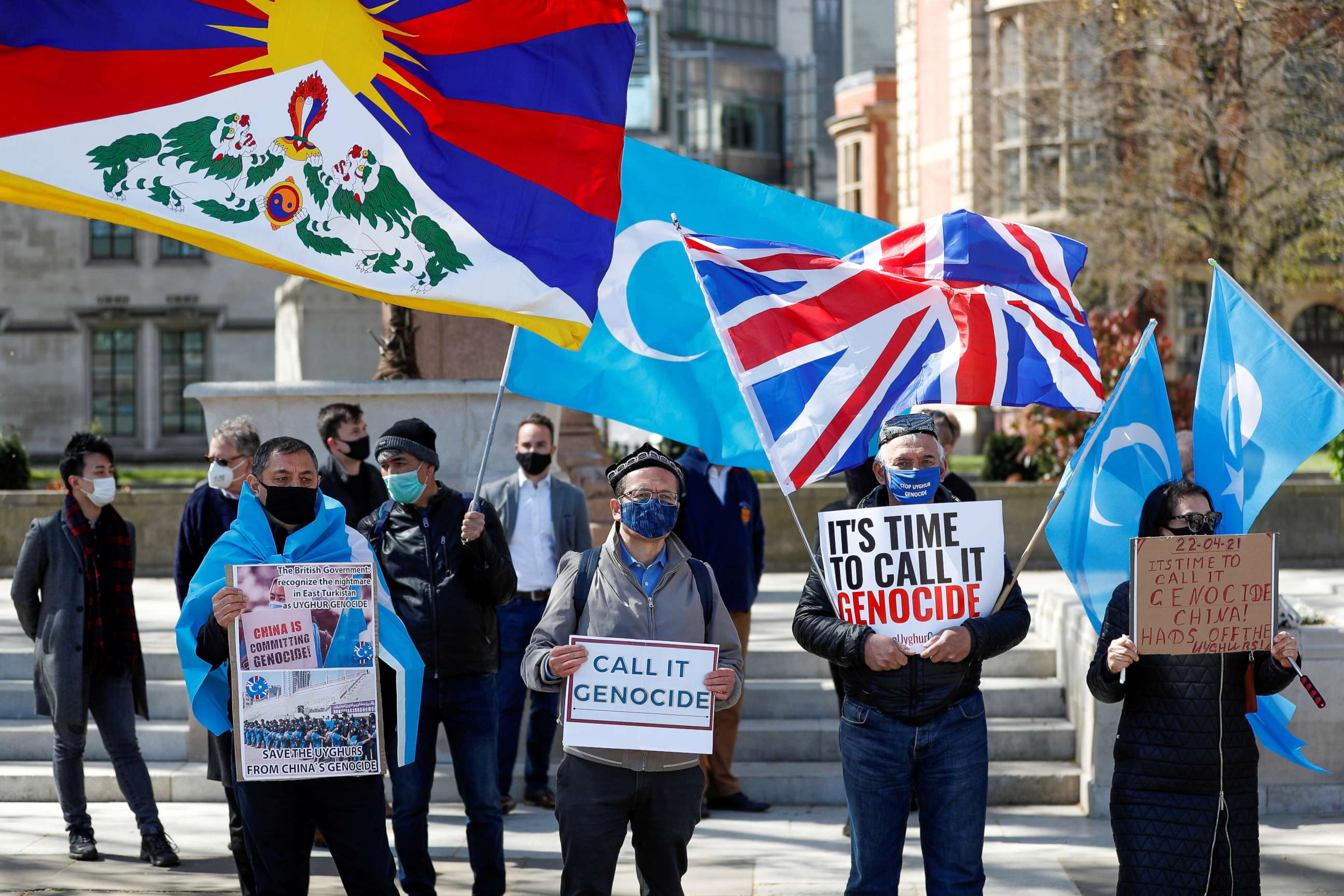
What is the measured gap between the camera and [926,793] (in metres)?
5.47

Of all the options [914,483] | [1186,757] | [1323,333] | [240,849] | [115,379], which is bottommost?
Answer: [240,849]

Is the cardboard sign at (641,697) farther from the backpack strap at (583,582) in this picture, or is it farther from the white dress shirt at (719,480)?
the white dress shirt at (719,480)

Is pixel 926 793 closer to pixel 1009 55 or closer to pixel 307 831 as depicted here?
pixel 307 831

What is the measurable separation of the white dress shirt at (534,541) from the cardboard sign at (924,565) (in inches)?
129

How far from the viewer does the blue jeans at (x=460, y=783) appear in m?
6.62

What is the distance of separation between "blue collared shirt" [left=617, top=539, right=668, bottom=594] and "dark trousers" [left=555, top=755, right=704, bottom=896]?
0.63m

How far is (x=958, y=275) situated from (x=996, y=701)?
151 inches

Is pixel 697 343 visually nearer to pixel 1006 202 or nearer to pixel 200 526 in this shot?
pixel 200 526

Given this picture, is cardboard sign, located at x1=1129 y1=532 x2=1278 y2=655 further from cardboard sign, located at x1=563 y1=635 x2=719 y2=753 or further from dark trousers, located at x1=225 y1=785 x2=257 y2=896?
dark trousers, located at x1=225 y1=785 x2=257 y2=896

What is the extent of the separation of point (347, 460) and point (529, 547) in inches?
43.2

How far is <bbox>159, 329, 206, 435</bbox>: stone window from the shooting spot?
148ft

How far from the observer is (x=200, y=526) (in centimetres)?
742

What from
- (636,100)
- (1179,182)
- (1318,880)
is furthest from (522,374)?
(636,100)

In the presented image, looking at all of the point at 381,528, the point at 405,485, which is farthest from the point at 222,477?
the point at 405,485
